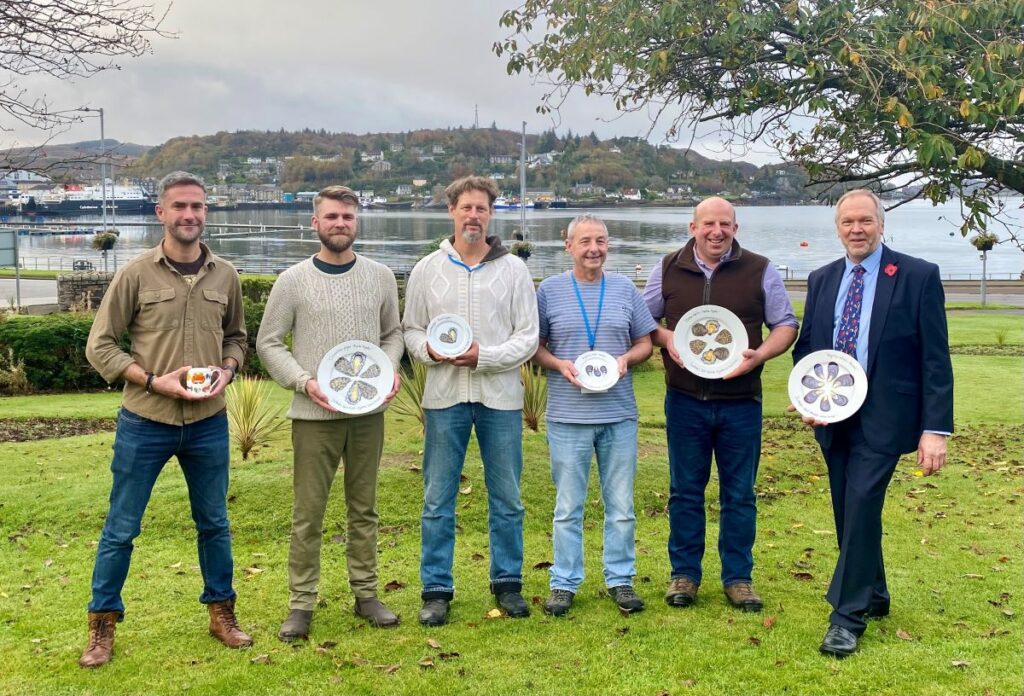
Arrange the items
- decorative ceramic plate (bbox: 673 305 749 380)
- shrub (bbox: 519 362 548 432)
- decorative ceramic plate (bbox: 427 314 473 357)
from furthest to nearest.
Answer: shrub (bbox: 519 362 548 432), decorative ceramic plate (bbox: 673 305 749 380), decorative ceramic plate (bbox: 427 314 473 357)

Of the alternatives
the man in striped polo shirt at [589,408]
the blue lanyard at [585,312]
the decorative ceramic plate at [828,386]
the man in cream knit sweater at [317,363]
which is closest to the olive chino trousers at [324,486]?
the man in cream knit sweater at [317,363]

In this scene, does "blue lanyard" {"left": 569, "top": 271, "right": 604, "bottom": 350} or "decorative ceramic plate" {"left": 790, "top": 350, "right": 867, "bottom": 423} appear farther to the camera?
"blue lanyard" {"left": 569, "top": 271, "right": 604, "bottom": 350}

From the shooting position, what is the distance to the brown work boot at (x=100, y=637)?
4.47m

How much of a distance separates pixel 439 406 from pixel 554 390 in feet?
2.25

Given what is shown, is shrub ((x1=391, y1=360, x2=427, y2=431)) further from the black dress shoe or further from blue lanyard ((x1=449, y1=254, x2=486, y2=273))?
the black dress shoe

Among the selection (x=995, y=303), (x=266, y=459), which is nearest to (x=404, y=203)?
(x=995, y=303)

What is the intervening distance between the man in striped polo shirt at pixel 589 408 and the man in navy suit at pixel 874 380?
3.43ft

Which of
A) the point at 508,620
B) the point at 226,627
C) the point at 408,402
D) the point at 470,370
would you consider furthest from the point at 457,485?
the point at 408,402

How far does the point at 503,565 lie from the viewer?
5.18 m

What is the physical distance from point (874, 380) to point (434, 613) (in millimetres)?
2630

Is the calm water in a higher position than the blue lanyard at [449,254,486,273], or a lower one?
lower

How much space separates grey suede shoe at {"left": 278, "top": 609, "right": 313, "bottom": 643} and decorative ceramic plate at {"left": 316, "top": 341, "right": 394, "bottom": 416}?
1.14 metres

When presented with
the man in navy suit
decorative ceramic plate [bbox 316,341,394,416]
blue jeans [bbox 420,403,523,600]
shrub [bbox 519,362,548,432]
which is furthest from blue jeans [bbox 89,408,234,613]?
shrub [bbox 519,362,548,432]

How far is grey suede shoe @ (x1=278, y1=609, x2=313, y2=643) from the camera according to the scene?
476cm
